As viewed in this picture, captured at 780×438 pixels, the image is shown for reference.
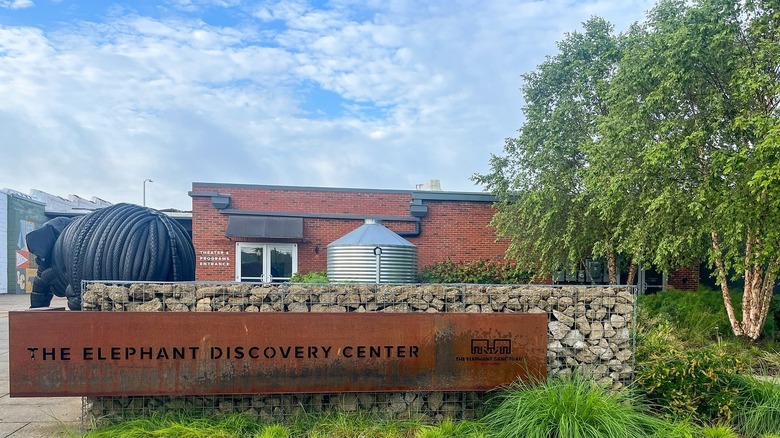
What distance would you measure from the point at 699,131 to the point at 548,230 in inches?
214

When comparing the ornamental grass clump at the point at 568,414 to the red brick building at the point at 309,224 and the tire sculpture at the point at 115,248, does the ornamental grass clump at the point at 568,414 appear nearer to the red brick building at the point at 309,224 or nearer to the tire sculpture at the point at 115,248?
the tire sculpture at the point at 115,248

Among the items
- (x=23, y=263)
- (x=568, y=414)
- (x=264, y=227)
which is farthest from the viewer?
(x=23, y=263)

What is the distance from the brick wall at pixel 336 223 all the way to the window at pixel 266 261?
0.79ft

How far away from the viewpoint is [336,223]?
53.4 feet

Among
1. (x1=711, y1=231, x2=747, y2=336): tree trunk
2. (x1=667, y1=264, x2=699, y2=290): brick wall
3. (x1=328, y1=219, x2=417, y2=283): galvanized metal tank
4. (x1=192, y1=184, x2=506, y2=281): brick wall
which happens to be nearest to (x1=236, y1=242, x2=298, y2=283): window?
(x1=192, y1=184, x2=506, y2=281): brick wall

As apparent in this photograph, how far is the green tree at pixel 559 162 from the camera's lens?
41.9ft

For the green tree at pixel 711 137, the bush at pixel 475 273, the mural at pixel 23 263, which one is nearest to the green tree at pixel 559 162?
the bush at pixel 475 273

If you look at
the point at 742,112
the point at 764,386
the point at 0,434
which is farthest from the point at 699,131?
the point at 0,434

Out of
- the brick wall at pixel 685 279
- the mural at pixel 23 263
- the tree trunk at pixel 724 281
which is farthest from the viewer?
the mural at pixel 23 263

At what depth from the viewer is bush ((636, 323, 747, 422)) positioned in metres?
4.86

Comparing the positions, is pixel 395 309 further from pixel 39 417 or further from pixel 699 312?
pixel 699 312

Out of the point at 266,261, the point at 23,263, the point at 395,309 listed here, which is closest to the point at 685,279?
the point at 266,261

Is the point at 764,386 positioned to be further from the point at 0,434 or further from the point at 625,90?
the point at 0,434

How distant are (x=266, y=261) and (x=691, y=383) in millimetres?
13349
